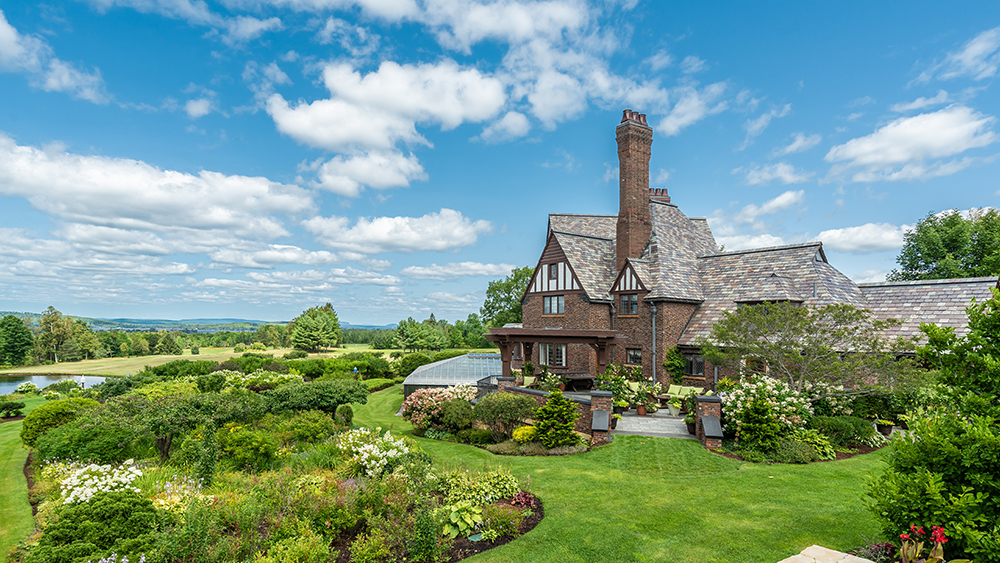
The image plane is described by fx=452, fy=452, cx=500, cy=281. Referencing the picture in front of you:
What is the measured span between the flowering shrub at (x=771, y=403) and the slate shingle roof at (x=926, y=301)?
7395 mm

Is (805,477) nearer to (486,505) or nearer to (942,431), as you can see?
(942,431)

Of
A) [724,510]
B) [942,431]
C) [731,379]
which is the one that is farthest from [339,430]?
[731,379]

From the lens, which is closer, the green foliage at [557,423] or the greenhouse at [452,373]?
the green foliage at [557,423]

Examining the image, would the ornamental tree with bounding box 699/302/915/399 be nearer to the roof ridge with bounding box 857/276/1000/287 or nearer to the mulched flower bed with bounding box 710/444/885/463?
the mulched flower bed with bounding box 710/444/885/463

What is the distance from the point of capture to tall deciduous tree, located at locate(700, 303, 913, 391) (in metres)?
15.4

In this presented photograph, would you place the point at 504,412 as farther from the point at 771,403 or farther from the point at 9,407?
the point at 9,407

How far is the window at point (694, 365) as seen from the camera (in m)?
22.4

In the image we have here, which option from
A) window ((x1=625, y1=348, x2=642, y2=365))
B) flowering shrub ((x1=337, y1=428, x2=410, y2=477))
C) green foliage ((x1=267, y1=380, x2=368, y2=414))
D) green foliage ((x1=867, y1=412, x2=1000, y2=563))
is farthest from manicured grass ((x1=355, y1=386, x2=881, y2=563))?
window ((x1=625, y1=348, x2=642, y2=365))

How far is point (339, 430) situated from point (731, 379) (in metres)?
17.1

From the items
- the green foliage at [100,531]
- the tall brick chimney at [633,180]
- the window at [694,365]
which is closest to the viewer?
the green foliage at [100,531]

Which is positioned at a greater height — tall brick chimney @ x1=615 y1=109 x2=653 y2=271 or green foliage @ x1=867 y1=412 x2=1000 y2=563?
tall brick chimney @ x1=615 y1=109 x2=653 y2=271

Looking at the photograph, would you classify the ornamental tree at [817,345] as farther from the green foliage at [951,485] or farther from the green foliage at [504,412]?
the green foliage at [951,485]

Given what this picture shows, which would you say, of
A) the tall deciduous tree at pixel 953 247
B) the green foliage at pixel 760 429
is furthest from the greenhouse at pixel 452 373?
the tall deciduous tree at pixel 953 247

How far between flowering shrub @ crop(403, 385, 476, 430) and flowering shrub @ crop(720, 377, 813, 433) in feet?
33.2
